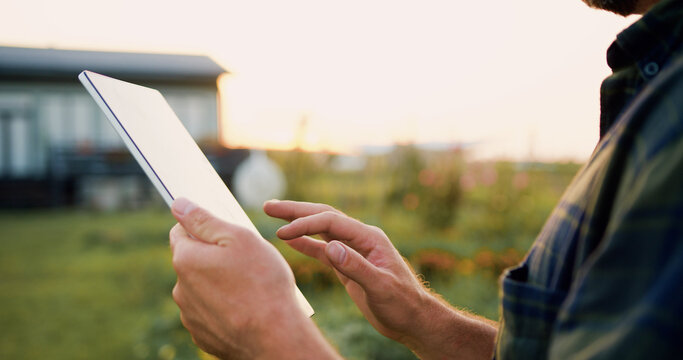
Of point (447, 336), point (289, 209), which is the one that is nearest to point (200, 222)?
point (289, 209)

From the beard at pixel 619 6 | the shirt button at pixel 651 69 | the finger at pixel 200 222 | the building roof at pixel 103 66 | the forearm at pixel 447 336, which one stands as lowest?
the building roof at pixel 103 66

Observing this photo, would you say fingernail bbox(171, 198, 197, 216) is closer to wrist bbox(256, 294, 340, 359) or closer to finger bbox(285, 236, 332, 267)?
wrist bbox(256, 294, 340, 359)

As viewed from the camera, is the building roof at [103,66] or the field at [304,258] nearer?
the field at [304,258]

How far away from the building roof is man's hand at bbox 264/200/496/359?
1321cm

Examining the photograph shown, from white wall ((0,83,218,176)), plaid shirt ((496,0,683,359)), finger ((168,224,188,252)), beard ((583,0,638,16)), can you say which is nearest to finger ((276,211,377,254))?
finger ((168,224,188,252))

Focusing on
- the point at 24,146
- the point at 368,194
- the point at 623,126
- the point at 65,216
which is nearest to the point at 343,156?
the point at 368,194

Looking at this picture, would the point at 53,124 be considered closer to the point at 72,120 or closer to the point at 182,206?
the point at 72,120

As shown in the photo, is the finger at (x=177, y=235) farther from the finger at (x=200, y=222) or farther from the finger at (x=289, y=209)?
the finger at (x=289, y=209)

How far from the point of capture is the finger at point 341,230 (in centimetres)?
130

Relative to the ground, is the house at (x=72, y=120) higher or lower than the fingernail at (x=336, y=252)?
lower

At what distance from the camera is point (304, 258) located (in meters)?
4.77

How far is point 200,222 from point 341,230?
0.53m

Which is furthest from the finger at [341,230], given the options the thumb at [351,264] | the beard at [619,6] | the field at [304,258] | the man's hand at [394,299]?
the field at [304,258]

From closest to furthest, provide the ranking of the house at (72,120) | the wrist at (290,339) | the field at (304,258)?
the wrist at (290,339) < the field at (304,258) < the house at (72,120)
